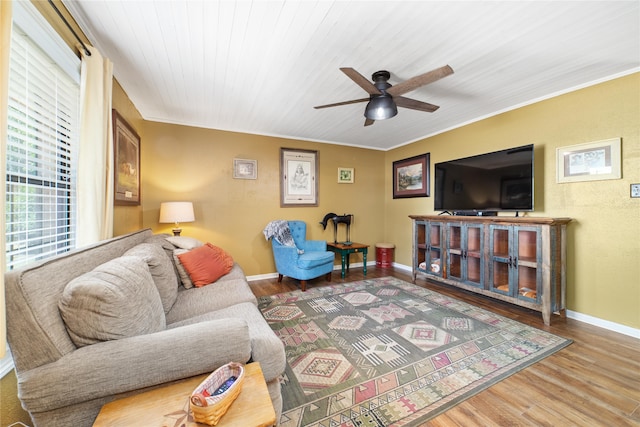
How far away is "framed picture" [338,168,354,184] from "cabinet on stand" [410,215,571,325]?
161 cm

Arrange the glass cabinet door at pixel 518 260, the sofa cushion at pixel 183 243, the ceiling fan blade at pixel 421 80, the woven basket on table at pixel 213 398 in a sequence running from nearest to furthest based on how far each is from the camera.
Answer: the woven basket on table at pixel 213 398
the ceiling fan blade at pixel 421 80
the sofa cushion at pixel 183 243
the glass cabinet door at pixel 518 260

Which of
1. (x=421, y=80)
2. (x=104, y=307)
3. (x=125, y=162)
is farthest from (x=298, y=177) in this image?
(x=104, y=307)

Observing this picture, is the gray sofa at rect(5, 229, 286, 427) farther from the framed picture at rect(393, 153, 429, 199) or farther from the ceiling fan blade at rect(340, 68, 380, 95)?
the framed picture at rect(393, 153, 429, 199)

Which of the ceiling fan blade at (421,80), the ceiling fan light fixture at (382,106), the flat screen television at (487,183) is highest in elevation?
the ceiling fan blade at (421,80)

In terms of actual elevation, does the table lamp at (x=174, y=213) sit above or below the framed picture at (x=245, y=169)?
below

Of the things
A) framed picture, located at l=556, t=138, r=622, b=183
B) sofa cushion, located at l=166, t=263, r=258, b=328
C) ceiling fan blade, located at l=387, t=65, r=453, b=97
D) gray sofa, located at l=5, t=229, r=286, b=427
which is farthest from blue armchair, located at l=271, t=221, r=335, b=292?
framed picture, located at l=556, t=138, r=622, b=183

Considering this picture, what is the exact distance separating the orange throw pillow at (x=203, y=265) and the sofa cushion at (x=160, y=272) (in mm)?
302

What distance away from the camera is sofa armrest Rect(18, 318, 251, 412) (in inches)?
32.8

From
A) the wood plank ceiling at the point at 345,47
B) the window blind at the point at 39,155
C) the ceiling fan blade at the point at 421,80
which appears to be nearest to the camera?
the window blind at the point at 39,155

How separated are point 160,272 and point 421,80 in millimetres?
2421

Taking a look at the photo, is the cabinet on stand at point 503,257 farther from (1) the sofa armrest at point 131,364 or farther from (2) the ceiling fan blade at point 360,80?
(1) the sofa armrest at point 131,364

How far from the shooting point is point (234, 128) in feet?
12.5

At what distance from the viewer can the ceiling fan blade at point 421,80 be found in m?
1.77

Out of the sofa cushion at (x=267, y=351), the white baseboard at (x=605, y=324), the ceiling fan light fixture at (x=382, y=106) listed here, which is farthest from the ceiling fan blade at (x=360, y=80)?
the white baseboard at (x=605, y=324)
